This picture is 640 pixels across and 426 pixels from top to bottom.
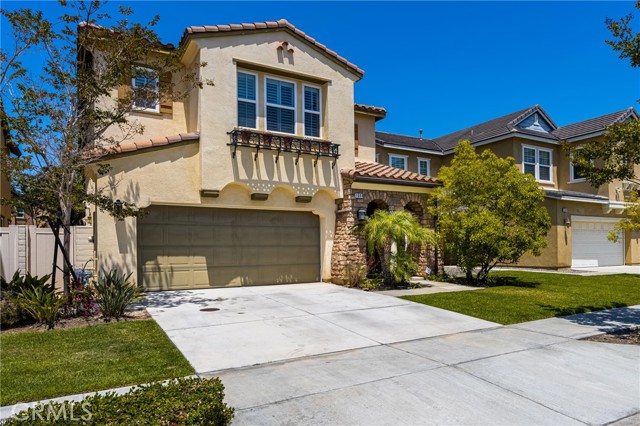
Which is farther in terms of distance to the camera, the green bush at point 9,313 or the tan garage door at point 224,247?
the tan garage door at point 224,247

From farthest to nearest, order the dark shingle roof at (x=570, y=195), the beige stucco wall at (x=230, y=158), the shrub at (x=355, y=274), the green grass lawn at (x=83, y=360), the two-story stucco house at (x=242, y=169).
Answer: the dark shingle roof at (x=570, y=195) → the shrub at (x=355, y=274) → the two-story stucco house at (x=242, y=169) → the beige stucco wall at (x=230, y=158) → the green grass lawn at (x=83, y=360)

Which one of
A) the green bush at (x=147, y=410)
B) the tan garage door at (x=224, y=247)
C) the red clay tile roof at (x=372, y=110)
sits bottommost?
the green bush at (x=147, y=410)

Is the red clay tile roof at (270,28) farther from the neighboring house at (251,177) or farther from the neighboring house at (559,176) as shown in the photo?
the neighboring house at (559,176)

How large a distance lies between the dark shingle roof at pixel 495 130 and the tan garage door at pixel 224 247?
13.6 metres

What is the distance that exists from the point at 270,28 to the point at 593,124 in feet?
63.5

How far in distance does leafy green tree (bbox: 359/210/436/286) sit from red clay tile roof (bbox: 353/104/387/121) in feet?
17.9

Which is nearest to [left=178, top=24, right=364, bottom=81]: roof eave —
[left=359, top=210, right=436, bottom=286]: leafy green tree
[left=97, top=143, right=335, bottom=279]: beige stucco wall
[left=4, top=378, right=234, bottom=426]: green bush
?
[left=97, top=143, right=335, bottom=279]: beige stucco wall

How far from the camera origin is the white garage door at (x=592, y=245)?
20672mm

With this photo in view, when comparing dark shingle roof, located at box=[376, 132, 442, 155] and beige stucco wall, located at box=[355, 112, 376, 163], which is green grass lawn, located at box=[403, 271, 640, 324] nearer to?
beige stucco wall, located at box=[355, 112, 376, 163]

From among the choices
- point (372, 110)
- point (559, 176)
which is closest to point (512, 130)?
point (559, 176)

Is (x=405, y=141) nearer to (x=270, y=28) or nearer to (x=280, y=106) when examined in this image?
(x=280, y=106)

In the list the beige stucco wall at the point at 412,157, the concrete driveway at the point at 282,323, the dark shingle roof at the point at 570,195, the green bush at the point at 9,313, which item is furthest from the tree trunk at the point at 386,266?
the beige stucco wall at the point at 412,157

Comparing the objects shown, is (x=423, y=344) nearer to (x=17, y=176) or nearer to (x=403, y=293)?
(x=403, y=293)

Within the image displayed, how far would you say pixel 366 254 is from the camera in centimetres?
1425
